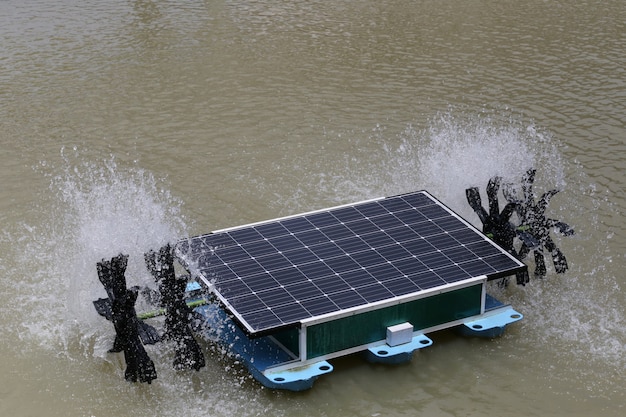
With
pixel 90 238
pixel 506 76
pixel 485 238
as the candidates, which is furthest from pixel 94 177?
pixel 506 76

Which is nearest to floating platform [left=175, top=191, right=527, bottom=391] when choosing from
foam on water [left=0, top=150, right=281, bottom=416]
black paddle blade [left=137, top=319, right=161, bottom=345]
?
foam on water [left=0, top=150, right=281, bottom=416]

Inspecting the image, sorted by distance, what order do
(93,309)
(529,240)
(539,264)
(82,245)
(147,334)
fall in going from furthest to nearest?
(82,245)
(539,264)
(529,240)
(93,309)
(147,334)

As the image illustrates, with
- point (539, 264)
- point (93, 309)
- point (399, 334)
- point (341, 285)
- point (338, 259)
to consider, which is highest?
point (338, 259)

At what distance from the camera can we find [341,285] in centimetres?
1505

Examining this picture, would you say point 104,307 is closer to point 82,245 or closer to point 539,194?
point 82,245

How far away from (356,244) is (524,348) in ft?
11.0

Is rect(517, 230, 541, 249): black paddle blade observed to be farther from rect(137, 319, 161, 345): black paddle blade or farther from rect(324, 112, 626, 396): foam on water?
rect(137, 319, 161, 345): black paddle blade

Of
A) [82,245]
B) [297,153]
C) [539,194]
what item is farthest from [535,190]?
[82,245]

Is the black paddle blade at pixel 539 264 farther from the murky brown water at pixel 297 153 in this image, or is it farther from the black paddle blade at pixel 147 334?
the black paddle blade at pixel 147 334

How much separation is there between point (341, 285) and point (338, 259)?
842 mm

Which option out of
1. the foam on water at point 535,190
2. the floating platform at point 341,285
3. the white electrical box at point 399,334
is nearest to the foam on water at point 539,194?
the foam on water at point 535,190

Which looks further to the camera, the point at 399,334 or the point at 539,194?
the point at 539,194

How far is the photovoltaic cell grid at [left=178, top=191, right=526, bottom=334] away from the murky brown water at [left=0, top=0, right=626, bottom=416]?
3.67ft

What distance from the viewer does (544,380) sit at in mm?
14820
